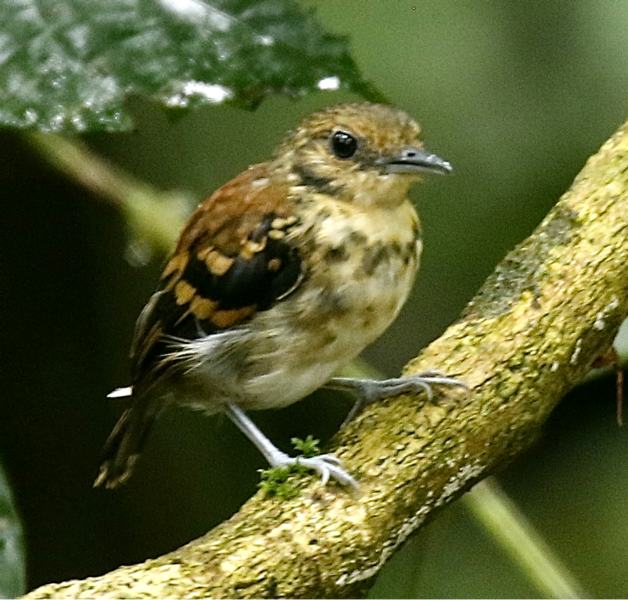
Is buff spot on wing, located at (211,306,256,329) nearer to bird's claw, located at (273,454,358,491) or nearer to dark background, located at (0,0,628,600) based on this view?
bird's claw, located at (273,454,358,491)

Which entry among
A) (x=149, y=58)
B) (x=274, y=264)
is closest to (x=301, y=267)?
(x=274, y=264)

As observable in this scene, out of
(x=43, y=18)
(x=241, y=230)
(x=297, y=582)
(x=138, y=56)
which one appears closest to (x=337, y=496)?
(x=297, y=582)

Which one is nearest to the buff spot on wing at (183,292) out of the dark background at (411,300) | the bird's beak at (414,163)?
the bird's beak at (414,163)

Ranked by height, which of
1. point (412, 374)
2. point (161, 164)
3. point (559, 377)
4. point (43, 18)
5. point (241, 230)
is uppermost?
point (161, 164)

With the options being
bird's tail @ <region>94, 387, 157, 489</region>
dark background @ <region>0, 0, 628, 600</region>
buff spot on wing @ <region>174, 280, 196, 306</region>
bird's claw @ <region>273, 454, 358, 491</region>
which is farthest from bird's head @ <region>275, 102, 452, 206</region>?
dark background @ <region>0, 0, 628, 600</region>

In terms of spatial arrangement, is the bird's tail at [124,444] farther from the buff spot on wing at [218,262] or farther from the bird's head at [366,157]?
the bird's head at [366,157]

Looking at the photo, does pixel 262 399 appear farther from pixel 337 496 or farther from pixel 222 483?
pixel 222 483
